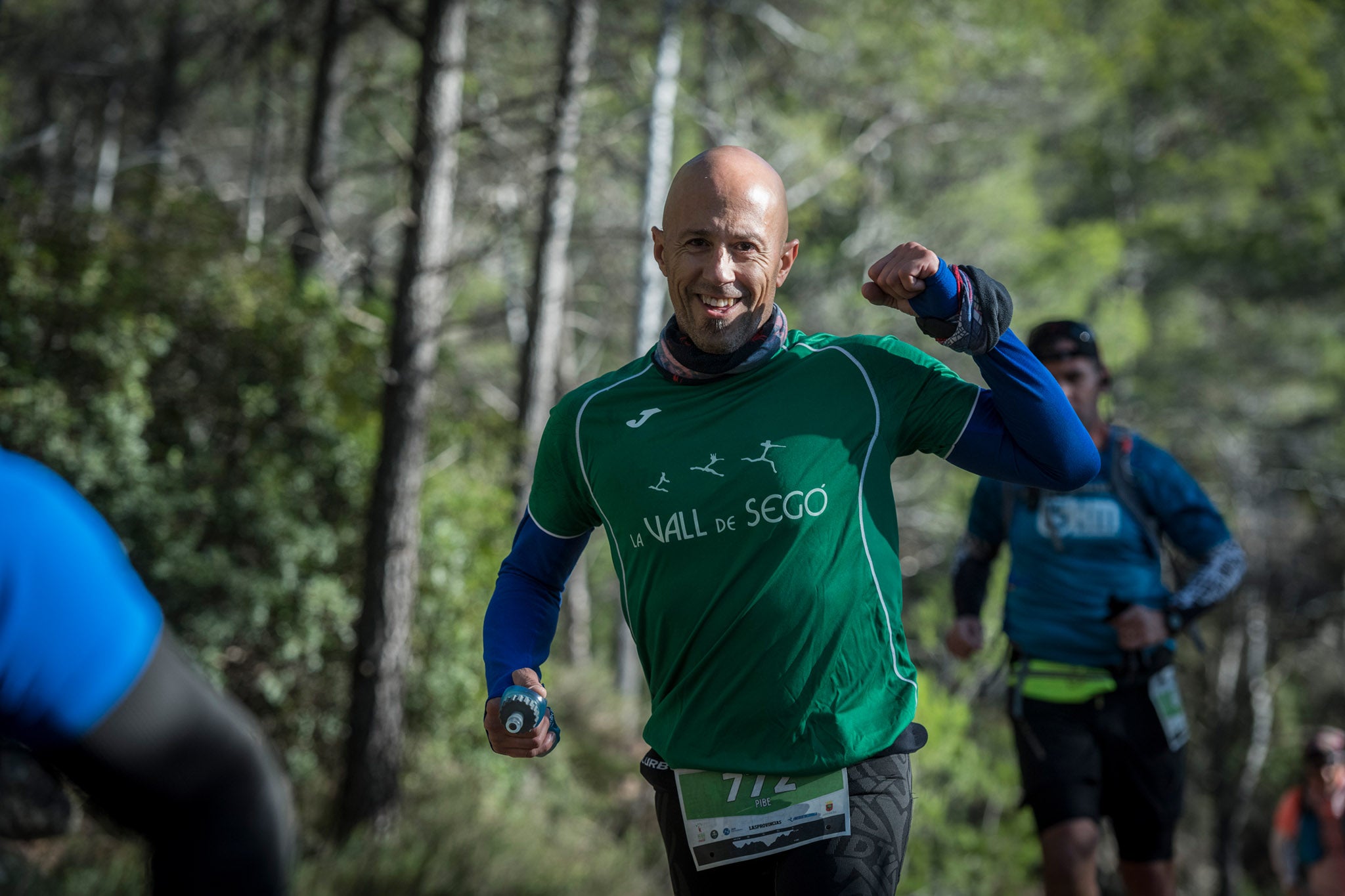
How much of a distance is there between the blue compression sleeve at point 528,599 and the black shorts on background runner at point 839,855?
384 millimetres

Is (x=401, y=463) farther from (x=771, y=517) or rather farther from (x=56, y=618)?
(x=56, y=618)

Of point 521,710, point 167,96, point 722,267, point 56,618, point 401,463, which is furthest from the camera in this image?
point 167,96

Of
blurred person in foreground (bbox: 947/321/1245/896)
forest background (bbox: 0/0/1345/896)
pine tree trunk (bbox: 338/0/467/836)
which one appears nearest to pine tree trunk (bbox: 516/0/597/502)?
forest background (bbox: 0/0/1345/896)

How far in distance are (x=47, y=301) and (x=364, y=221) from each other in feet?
37.6

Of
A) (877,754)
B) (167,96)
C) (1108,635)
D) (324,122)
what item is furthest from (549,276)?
(877,754)

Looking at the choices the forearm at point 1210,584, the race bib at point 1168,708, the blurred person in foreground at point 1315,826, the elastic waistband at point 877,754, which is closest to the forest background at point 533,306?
the race bib at point 1168,708

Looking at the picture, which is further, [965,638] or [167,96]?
[167,96]

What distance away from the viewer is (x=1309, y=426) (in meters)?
23.8

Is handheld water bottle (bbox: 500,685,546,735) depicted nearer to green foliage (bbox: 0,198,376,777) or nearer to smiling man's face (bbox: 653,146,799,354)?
smiling man's face (bbox: 653,146,799,354)

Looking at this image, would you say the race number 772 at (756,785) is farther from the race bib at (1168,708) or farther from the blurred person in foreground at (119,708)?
the race bib at (1168,708)

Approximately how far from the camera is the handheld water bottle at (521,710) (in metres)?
2.37

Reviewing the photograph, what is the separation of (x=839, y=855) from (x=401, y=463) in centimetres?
545

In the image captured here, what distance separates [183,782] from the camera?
3.98 ft

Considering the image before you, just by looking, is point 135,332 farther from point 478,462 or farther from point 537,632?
point 537,632
